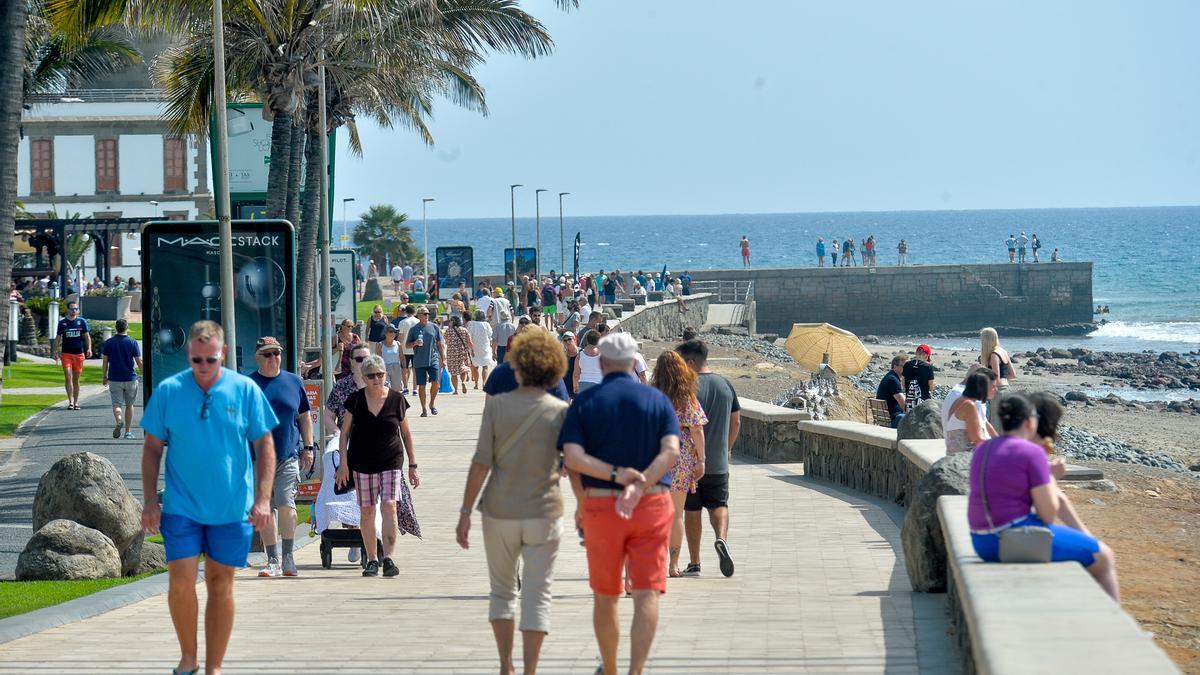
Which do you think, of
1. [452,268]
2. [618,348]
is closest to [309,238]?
[618,348]

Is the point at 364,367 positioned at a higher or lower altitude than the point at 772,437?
higher

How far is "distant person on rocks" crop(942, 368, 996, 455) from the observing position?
1080cm

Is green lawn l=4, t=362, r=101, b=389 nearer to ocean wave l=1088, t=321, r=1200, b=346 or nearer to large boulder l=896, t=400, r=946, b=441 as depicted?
large boulder l=896, t=400, r=946, b=441

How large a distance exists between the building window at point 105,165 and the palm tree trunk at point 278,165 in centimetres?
4028

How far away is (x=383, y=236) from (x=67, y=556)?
6814 cm

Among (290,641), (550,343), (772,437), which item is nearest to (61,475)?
(290,641)

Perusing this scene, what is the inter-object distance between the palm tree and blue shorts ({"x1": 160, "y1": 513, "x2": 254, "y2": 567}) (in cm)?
7176

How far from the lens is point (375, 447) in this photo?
10.2 metres

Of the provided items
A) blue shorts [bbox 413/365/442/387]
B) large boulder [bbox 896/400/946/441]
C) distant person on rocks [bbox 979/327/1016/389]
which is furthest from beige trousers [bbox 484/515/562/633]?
blue shorts [bbox 413/365/442/387]

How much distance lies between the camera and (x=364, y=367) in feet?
33.1

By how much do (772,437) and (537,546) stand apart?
12.5 m

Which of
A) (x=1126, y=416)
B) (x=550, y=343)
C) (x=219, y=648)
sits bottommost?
(x=1126, y=416)

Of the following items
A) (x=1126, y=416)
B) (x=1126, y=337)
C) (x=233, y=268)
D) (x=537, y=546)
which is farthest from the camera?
(x=1126, y=337)

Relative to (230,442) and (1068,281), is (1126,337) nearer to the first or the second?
(1068,281)
